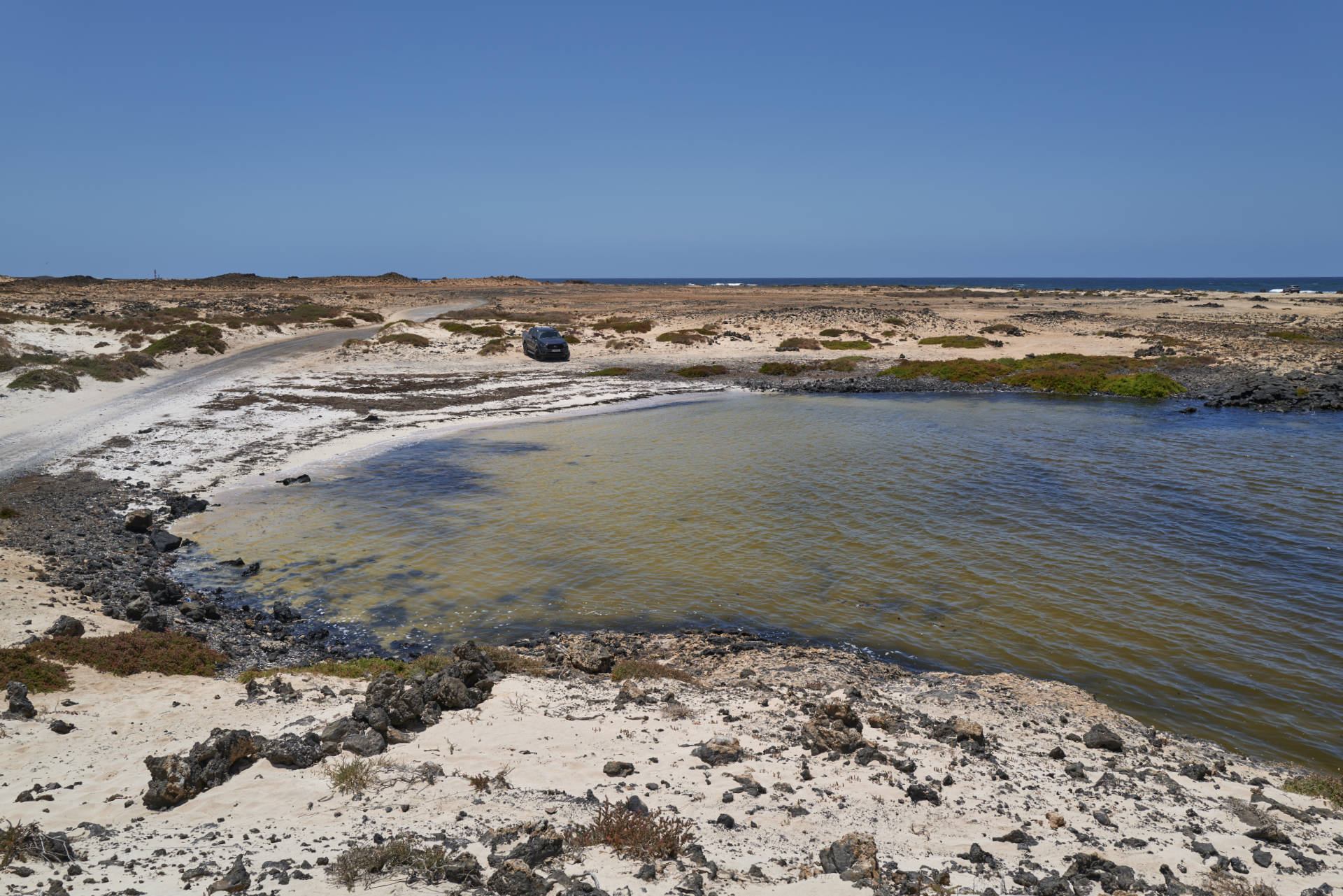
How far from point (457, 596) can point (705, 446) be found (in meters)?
13.9

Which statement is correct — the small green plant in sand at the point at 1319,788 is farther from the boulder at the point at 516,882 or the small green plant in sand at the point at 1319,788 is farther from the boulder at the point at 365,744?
the boulder at the point at 365,744

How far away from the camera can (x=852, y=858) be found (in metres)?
6.31

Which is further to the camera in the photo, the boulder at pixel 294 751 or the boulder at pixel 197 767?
the boulder at pixel 294 751

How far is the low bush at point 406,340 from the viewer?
1960 inches

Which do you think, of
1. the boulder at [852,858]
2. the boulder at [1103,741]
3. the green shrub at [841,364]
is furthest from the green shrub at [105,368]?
the boulder at [1103,741]

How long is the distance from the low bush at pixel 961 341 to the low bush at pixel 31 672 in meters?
51.0

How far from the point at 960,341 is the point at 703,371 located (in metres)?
20.1

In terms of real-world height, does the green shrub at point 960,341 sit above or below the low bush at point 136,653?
above

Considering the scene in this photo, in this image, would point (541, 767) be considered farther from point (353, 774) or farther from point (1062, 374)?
point (1062, 374)

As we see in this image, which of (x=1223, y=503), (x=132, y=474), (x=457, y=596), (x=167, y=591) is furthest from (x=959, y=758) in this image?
(x=132, y=474)

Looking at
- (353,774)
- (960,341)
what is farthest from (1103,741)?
(960,341)

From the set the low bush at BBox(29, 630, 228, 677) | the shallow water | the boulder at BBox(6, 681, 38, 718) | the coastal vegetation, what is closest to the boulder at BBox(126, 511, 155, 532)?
the shallow water

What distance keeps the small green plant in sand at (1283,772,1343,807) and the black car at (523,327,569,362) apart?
144ft

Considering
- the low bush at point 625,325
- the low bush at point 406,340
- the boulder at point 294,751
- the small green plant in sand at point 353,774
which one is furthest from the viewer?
the low bush at point 625,325
